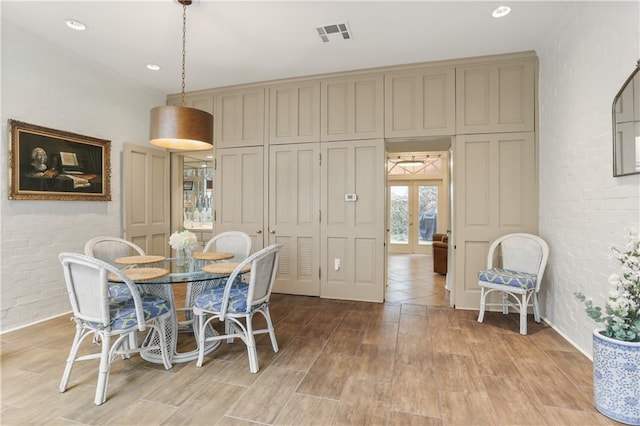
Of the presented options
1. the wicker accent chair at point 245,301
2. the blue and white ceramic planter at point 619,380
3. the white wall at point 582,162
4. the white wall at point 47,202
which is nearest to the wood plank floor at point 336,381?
the blue and white ceramic planter at point 619,380

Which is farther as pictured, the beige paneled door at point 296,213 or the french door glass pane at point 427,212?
the french door glass pane at point 427,212

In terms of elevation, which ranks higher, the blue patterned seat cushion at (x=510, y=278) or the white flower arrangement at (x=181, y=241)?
the white flower arrangement at (x=181, y=241)

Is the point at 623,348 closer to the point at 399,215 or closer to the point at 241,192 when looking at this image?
the point at 241,192

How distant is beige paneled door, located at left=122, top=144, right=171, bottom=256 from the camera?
14.4 ft

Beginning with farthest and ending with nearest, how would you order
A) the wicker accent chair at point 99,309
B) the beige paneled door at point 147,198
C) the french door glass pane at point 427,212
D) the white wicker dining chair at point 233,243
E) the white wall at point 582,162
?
1. the french door glass pane at point 427,212
2. the beige paneled door at point 147,198
3. the white wicker dining chair at point 233,243
4. the white wall at point 582,162
5. the wicker accent chair at point 99,309

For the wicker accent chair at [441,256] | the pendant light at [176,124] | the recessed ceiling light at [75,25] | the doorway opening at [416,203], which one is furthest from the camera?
the doorway opening at [416,203]

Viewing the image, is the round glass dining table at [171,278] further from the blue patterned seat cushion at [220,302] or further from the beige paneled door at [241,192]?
the beige paneled door at [241,192]

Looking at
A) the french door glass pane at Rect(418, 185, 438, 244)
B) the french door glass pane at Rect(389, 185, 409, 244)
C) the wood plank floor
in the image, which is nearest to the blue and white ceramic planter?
the wood plank floor

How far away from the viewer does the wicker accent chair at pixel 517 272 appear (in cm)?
312

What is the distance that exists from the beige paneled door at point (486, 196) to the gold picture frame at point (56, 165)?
4392mm

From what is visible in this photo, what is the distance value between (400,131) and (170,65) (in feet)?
9.80

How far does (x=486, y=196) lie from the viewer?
384 centimetres

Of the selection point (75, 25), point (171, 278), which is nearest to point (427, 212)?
point (171, 278)

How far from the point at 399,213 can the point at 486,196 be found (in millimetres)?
5796
